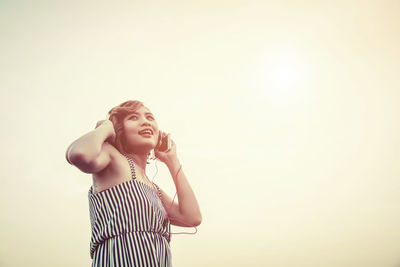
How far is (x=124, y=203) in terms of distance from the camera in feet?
3.42

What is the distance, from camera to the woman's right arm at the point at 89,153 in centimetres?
96

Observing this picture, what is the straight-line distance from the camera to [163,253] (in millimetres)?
1089

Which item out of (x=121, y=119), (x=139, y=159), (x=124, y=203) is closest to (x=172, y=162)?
(x=139, y=159)

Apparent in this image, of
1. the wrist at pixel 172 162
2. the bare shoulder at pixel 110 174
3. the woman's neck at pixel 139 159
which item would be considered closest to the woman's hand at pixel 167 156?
the wrist at pixel 172 162

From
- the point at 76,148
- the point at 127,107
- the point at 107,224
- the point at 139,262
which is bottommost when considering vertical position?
the point at 139,262

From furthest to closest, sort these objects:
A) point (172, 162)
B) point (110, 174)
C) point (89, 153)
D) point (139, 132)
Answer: point (172, 162) → point (139, 132) → point (110, 174) → point (89, 153)

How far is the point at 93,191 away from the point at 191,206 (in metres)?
0.48

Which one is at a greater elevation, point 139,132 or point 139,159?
point 139,132

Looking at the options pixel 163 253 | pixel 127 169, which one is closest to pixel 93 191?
pixel 127 169

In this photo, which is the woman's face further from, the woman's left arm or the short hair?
the woman's left arm

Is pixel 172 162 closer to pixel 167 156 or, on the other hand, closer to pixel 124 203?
pixel 167 156

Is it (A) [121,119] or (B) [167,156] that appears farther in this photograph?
(B) [167,156]

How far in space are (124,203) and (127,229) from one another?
3.7 inches

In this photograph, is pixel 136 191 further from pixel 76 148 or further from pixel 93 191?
pixel 76 148
